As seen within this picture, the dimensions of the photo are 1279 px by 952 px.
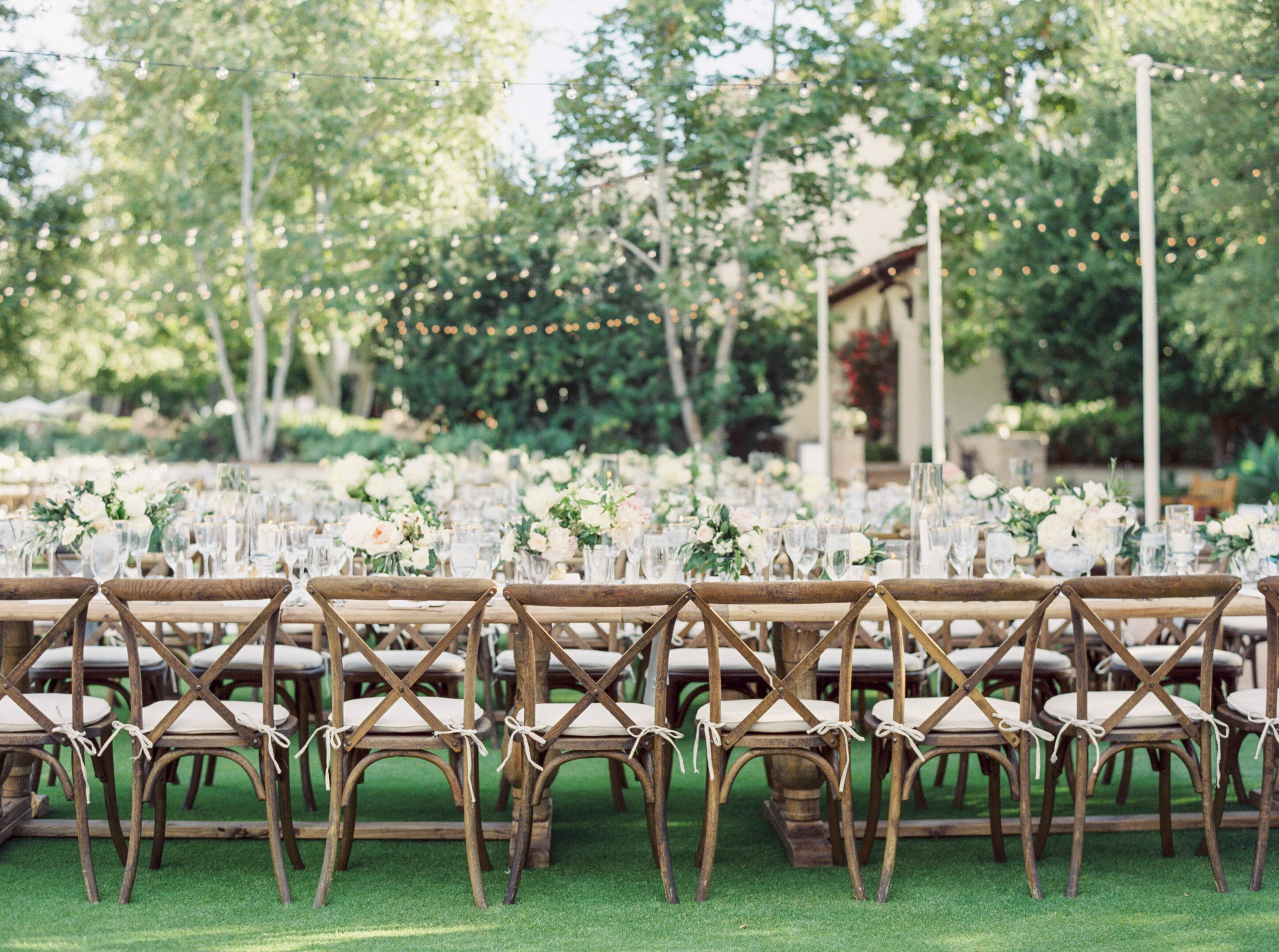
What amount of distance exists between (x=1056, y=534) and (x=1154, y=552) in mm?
352

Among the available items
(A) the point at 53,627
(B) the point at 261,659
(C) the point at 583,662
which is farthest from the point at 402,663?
(A) the point at 53,627

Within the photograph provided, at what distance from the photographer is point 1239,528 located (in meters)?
5.05

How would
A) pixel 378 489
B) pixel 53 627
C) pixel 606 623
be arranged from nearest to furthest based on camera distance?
1. pixel 53 627
2. pixel 606 623
3. pixel 378 489

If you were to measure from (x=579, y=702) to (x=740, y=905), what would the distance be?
81 centimetres

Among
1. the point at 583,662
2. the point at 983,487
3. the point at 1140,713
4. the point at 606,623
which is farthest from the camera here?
the point at 983,487

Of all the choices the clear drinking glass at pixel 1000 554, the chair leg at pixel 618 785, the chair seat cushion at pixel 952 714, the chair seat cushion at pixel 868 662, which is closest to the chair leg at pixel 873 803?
the chair seat cushion at pixel 952 714

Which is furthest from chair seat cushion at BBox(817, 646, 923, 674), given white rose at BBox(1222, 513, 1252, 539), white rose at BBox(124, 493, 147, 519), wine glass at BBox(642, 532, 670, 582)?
white rose at BBox(124, 493, 147, 519)

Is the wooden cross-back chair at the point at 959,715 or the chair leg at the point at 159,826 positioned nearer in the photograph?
the wooden cross-back chair at the point at 959,715

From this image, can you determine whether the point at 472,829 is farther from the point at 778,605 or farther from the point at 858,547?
the point at 858,547

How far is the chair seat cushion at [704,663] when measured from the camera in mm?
5191

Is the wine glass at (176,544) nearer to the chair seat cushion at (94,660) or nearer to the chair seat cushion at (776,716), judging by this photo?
the chair seat cushion at (94,660)

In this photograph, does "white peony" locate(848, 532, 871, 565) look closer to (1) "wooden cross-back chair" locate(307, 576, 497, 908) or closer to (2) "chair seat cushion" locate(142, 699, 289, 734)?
(1) "wooden cross-back chair" locate(307, 576, 497, 908)

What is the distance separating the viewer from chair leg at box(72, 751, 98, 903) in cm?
405

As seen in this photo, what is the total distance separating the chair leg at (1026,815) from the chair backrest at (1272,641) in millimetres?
772
